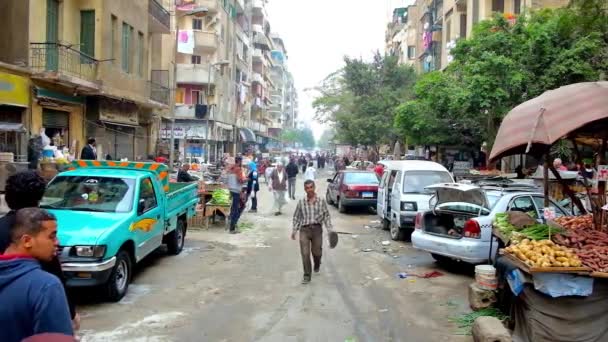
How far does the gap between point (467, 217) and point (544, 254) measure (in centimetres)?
446

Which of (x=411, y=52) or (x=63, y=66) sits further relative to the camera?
(x=411, y=52)

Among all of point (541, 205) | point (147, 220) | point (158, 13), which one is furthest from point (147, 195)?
point (158, 13)

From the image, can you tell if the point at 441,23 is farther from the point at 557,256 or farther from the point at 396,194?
the point at 557,256

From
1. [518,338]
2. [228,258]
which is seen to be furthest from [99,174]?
[518,338]

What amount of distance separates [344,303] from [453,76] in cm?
1643

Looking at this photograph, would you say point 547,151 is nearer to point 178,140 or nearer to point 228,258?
point 228,258

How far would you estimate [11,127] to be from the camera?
1452cm

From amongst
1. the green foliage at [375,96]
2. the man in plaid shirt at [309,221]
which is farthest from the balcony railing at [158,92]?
the green foliage at [375,96]

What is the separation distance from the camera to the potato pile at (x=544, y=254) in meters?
5.79

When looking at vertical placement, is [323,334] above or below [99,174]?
below

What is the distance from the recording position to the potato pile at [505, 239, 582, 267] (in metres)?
5.79

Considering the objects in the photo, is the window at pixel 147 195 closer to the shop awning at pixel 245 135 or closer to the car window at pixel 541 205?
the car window at pixel 541 205

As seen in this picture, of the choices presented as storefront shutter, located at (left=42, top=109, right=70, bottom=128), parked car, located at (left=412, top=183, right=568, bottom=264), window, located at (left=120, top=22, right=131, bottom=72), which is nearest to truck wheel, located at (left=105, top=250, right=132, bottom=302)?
parked car, located at (left=412, top=183, right=568, bottom=264)

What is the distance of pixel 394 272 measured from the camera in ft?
34.4
